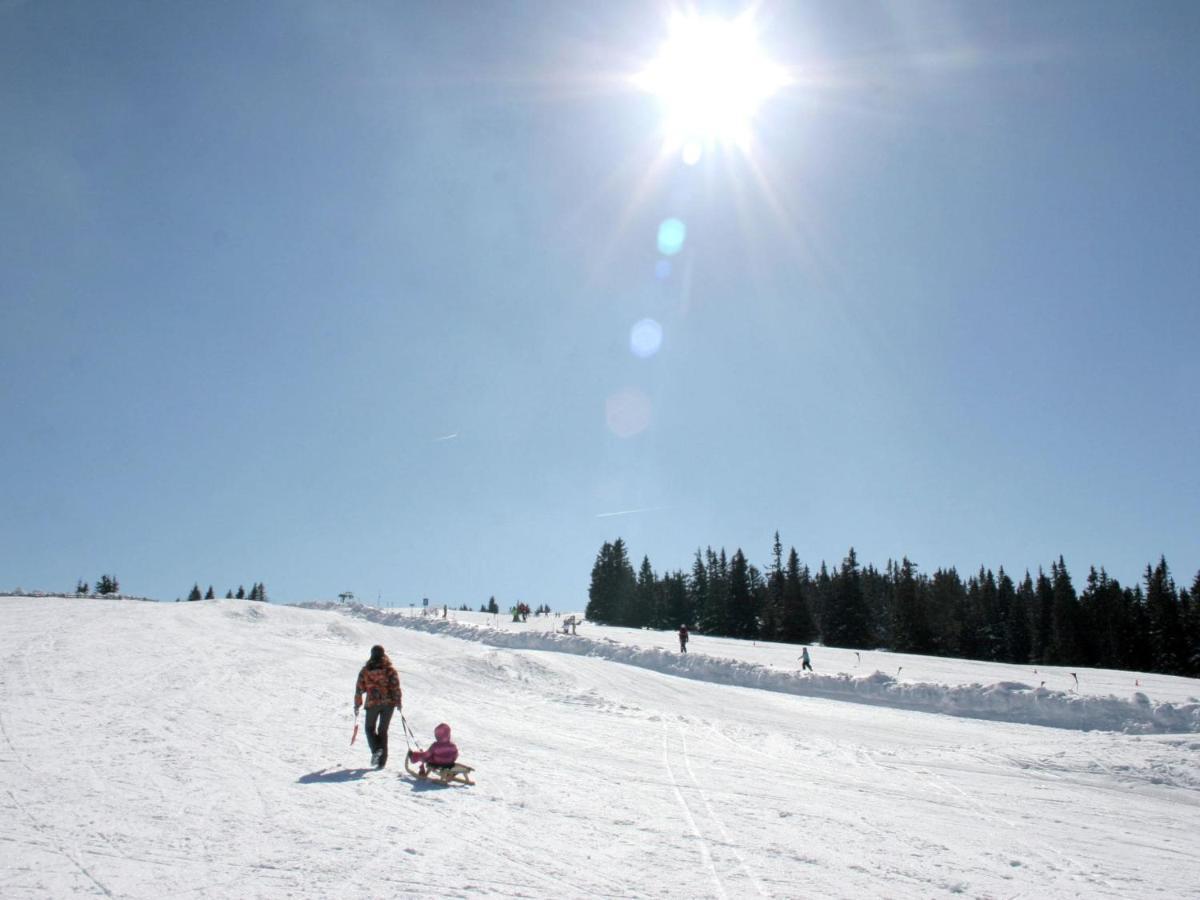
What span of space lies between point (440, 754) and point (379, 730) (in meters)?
1.45

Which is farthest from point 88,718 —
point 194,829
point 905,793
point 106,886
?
point 905,793

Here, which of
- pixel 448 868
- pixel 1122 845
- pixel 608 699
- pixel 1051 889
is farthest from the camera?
pixel 608 699

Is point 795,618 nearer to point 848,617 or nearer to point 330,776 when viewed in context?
point 848,617

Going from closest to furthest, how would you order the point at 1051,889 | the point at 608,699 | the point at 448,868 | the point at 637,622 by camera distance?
the point at 448,868 < the point at 1051,889 < the point at 608,699 < the point at 637,622

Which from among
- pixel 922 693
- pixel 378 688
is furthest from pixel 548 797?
pixel 922 693

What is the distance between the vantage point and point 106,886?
16.5ft

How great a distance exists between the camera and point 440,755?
9344mm

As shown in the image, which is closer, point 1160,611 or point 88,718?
point 88,718

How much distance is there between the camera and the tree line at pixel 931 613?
213ft

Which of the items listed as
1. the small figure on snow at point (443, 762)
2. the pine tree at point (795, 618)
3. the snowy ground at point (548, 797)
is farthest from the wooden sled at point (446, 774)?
the pine tree at point (795, 618)

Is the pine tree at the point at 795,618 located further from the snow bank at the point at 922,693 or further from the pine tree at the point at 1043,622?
the snow bank at the point at 922,693

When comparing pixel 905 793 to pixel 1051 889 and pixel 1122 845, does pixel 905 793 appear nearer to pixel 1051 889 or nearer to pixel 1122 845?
pixel 1122 845

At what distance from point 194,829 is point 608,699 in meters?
16.4

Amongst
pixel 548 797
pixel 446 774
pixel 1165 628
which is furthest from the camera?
pixel 1165 628
